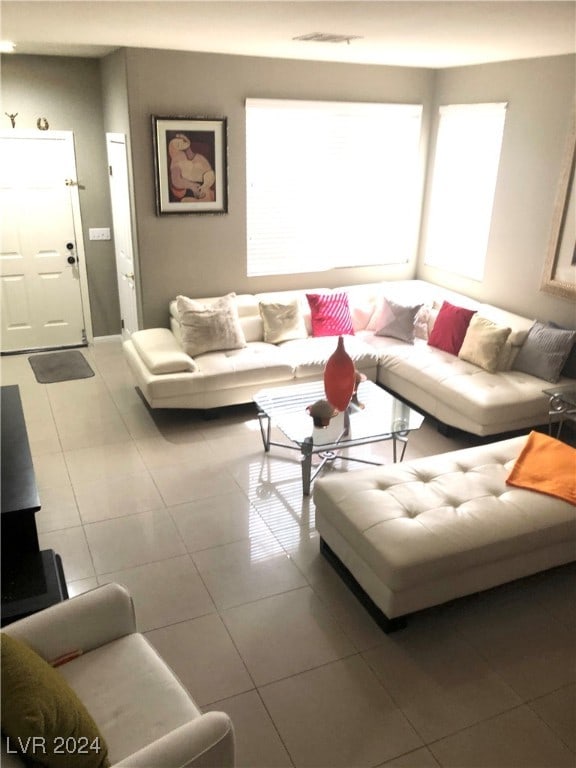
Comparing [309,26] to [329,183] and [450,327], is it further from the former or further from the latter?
[450,327]

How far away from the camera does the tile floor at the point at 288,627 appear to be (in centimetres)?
221

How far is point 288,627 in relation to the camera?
8.82 ft

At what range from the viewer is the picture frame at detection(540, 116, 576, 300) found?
4375mm

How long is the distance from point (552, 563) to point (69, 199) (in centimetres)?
507

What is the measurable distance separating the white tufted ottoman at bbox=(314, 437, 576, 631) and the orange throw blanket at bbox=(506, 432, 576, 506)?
2.0 inches

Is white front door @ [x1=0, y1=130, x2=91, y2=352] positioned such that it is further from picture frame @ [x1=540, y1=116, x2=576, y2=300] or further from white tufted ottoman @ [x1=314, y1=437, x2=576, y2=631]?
picture frame @ [x1=540, y1=116, x2=576, y2=300]

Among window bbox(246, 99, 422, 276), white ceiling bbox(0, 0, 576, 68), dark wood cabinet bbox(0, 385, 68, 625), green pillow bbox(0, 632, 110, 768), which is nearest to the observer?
green pillow bbox(0, 632, 110, 768)

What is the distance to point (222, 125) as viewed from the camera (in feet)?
16.2

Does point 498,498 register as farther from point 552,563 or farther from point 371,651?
point 371,651

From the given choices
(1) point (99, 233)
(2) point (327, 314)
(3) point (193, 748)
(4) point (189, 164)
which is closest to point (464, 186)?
(2) point (327, 314)

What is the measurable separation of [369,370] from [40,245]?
3318mm

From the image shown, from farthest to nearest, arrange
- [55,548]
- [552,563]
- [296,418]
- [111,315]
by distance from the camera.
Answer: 1. [111,315]
2. [296,418]
3. [55,548]
4. [552,563]

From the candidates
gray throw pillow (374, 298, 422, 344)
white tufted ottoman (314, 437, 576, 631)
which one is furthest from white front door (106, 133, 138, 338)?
white tufted ottoman (314, 437, 576, 631)

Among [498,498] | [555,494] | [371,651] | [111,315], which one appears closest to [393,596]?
[371,651]
